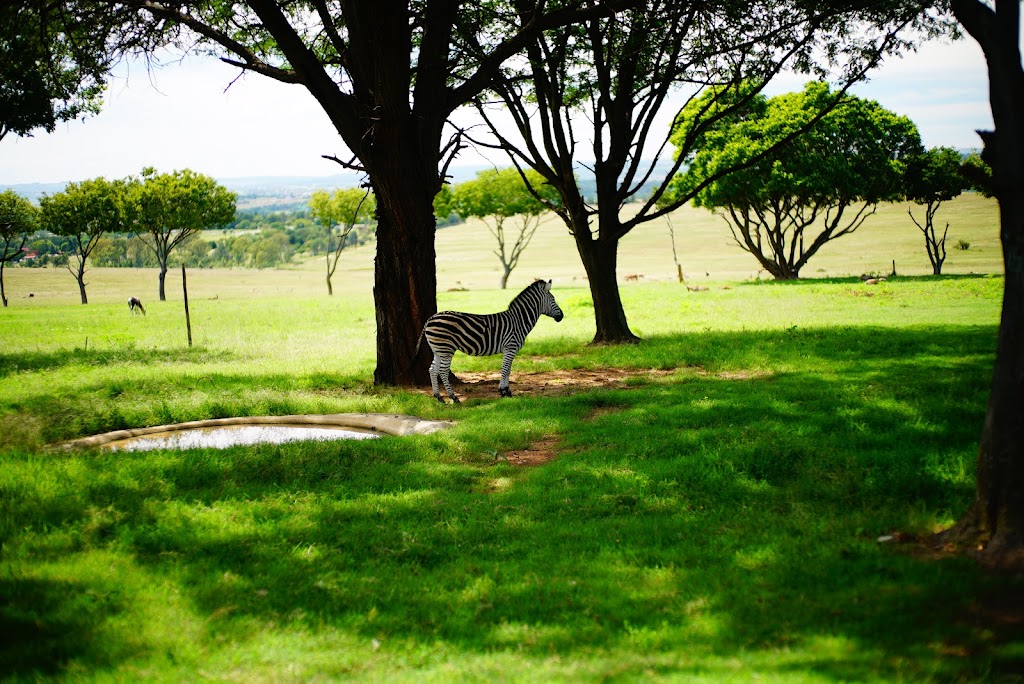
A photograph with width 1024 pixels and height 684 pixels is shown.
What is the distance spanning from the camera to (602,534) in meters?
7.32

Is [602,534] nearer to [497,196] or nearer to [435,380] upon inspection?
[435,380]

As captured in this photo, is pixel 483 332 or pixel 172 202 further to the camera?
pixel 172 202

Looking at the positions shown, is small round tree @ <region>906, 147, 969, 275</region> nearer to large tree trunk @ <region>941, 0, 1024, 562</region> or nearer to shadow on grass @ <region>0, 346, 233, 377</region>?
shadow on grass @ <region>0, 346, 233, 377</region>

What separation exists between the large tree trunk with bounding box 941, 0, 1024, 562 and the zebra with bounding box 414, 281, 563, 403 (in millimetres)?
9190

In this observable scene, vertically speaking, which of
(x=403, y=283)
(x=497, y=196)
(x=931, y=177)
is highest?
(x=497, y=196)

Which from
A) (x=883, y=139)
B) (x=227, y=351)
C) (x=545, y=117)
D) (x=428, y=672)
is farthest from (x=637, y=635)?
(x=883, y=139)

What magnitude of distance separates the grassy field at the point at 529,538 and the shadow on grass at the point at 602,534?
0.03m

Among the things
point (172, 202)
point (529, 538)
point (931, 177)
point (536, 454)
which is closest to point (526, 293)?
point (536, 454)

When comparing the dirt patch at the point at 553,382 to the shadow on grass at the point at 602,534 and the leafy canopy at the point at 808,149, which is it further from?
the leafy canopy at the point at 808,149

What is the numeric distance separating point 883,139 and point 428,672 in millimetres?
47226

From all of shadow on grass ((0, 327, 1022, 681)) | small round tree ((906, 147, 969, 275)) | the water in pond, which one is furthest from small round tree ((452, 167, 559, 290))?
shadow on grass ((0, 327, 1022, 681))

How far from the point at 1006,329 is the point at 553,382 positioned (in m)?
10.7

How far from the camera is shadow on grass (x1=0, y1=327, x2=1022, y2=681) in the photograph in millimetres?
5293

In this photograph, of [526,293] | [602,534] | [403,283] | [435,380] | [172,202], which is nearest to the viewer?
[602,534]
